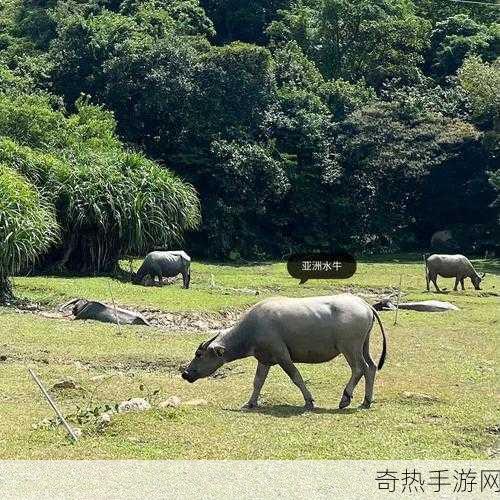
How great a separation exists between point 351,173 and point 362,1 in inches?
460

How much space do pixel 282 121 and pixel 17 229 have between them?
2162 centimetres

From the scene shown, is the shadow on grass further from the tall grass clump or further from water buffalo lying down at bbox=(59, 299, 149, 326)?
the tall grass clump

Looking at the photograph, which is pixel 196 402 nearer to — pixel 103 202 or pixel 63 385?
pixel 63 385

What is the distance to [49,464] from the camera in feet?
27.0

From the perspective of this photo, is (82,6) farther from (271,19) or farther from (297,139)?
(297,139)

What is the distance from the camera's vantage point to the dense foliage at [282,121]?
38500 millimetres

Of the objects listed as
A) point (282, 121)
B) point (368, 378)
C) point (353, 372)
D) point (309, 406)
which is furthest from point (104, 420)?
point (282, 121)

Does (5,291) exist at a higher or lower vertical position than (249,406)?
lower

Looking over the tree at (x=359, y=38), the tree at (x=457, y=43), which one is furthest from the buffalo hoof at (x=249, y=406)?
the tree at (x=457, y=43)

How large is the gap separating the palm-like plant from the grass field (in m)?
1.04

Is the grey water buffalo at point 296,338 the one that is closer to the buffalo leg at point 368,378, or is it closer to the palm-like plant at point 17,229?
the buffalo leg at point 368,378

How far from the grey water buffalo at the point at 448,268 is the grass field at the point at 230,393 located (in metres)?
5.62

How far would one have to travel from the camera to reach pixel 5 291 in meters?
21.0

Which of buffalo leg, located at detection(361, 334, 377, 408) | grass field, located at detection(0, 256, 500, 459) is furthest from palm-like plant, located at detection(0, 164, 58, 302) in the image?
buffalo leg, located at detection(361, 334, 377, 408)
